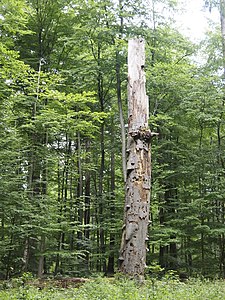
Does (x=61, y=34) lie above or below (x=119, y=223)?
above

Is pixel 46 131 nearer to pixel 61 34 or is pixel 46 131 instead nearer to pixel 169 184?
pixel 61 34

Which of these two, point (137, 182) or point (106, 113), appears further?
point (106, 113)

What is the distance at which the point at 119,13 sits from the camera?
12125 millimetres

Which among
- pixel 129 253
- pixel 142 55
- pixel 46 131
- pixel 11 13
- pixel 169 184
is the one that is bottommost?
pixel 129 253

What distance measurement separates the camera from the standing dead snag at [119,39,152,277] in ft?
22.0

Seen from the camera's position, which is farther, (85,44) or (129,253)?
(85,44)

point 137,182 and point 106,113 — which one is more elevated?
point 106,113

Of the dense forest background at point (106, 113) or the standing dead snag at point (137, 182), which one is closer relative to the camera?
the standing dead snag at point (137, 182)

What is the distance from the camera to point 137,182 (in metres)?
6.89

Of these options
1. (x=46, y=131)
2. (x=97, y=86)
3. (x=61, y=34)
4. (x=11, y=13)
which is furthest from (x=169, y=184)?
(x=11, y=13)

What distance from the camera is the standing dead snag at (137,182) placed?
22.0 ft

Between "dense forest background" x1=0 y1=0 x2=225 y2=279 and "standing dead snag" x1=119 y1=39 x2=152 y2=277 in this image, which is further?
"dense forest background" x1=0 y1=0 x2=225 y2=279

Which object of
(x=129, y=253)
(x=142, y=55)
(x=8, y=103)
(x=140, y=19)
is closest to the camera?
(x=129, y=253)

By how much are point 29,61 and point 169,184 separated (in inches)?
308
